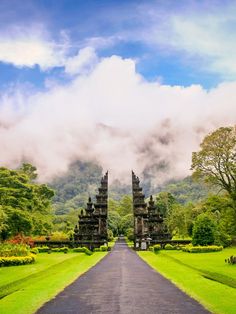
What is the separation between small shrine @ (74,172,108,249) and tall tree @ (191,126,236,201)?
19251mm

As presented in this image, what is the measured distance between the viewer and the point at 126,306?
12156 mm

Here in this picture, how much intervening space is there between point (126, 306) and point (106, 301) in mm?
1230

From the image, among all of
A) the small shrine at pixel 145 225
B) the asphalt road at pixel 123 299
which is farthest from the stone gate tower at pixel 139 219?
the asphalt road at pixel 123 299

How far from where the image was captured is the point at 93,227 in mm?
68062

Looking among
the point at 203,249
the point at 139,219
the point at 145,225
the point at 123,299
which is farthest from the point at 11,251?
the point at 145,225

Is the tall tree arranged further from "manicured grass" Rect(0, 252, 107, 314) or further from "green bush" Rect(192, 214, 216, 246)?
"manicured grass" Rect(0, 252, 107, 314)

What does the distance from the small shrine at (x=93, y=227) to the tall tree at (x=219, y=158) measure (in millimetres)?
19251

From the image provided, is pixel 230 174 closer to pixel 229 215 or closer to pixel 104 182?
pixel 229 215

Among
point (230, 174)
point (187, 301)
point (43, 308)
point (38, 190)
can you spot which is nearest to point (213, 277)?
point (187, 301)

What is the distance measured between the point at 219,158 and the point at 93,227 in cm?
2844

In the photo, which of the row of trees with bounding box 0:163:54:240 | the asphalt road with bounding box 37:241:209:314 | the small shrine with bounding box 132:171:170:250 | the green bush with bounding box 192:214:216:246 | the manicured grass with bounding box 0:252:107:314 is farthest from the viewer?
the small shrine with bounding box 132:171:170:250

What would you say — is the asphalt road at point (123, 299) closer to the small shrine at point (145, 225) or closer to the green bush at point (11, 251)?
the green bush at point (11, 251)

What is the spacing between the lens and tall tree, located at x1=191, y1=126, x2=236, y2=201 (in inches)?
1903

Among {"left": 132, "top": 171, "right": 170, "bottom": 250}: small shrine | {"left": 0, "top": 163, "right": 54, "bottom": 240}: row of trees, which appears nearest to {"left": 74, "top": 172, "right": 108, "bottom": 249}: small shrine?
{"left": 132, "top": 171, "right": 170, "bottom": 250}: small shrine
